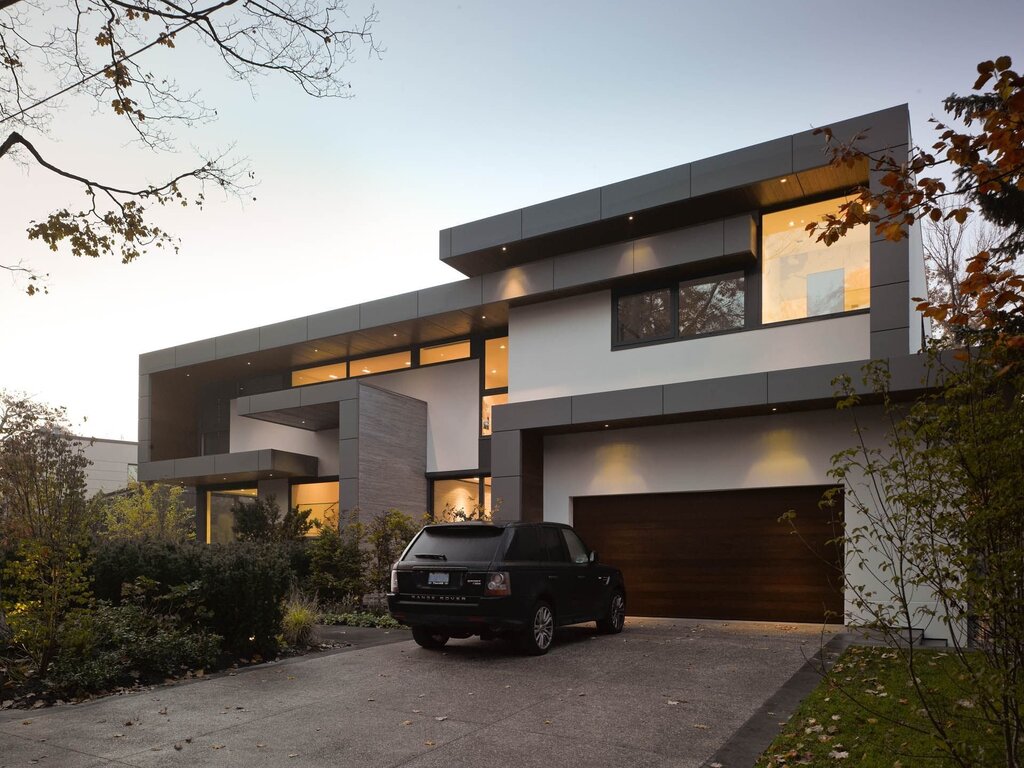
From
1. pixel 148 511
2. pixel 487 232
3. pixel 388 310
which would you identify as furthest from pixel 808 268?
pixel 148 511

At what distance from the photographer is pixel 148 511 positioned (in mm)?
25016

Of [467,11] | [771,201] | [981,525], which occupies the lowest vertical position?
[981,525]

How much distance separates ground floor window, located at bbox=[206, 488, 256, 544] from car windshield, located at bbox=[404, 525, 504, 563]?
18150mm

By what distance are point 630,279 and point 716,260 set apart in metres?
2.03

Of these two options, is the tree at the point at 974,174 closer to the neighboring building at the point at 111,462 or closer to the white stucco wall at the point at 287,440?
the white stucco wall at the point at 287,440

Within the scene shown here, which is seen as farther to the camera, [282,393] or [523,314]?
[282,393]

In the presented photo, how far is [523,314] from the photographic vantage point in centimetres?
1897

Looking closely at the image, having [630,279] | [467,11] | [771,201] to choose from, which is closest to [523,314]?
[630,279]

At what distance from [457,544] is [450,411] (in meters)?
11.3

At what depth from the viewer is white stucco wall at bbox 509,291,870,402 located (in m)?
14.6

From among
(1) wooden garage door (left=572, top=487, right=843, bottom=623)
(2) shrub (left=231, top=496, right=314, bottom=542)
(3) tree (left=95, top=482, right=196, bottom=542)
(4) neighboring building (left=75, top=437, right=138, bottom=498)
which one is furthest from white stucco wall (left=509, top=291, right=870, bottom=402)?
(4) neighboring building (left=75, top=437, right=138, bottom=498)

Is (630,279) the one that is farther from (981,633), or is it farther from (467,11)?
(981,633)

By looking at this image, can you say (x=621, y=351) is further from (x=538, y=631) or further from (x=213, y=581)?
(x=213, y=581)

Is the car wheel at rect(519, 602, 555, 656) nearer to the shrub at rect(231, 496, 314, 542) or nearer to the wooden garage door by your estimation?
the wooden garage door
